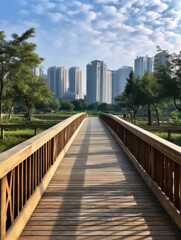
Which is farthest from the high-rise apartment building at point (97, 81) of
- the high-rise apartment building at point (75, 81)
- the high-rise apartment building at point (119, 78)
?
the high-rise apartment building at point (75, 81)

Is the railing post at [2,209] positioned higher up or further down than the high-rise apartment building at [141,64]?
further down

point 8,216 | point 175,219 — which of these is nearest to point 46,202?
point 8,216

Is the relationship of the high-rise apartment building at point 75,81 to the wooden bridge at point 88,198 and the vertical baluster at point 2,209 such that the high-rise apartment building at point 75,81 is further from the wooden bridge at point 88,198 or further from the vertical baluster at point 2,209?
the vertical baluster at point 2,209

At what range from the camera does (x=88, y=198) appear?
134 inches

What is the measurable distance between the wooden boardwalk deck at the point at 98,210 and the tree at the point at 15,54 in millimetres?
23393

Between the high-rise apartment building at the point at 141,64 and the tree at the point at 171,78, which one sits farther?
the high-rise apartment building at the point at 141,64

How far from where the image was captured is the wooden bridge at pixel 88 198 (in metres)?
2.44

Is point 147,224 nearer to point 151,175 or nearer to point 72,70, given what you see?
point 151,175

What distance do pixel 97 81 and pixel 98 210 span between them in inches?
6448

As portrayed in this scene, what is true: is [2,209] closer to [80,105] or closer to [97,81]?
[80,105]

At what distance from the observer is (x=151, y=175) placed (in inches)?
153

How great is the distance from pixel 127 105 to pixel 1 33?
98.1ft

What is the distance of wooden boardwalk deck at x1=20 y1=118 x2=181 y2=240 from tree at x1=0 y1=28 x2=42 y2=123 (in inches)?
921

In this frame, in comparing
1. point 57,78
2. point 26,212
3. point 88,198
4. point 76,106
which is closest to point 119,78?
point 57,78
